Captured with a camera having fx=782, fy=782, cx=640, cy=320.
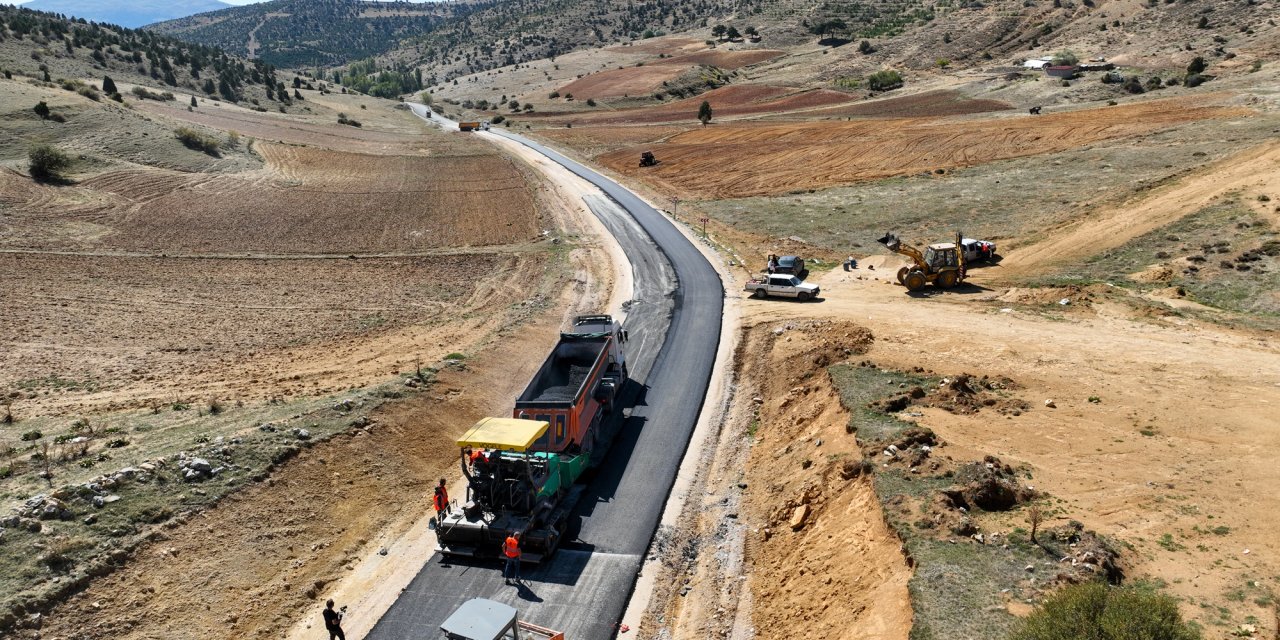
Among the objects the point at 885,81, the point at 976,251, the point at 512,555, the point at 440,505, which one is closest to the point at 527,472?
the point at 512,555

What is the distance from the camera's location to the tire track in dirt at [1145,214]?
131 feet

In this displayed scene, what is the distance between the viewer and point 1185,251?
36531 millimetres

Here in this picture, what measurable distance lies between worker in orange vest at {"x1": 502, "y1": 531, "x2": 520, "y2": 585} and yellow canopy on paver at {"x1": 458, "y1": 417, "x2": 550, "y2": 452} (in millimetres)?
2085

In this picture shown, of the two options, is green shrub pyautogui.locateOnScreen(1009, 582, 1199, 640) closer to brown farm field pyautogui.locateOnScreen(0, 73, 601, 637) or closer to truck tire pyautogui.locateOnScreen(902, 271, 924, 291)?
brown farm field pyautogui.locateOnScreen(0, 73, 601, 637)

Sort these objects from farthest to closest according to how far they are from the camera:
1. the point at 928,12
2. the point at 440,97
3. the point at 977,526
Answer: the point at 440,97, the point at 928,12, the point at 977,526

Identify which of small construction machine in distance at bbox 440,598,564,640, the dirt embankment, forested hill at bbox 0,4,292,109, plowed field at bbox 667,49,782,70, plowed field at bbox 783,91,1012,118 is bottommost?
the dirt embankment

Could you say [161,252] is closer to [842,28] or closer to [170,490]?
[170,490]

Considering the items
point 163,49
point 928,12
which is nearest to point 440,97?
point 163,49

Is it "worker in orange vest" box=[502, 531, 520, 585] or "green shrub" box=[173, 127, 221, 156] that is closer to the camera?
"worker in orange vest" box=[502, 531, 520, 585]

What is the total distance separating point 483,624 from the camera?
13.7m

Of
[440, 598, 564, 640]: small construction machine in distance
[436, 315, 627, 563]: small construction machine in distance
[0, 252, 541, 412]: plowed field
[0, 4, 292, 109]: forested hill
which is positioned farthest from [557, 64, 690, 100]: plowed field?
[440, 598, 564, 640]: small construction machine in distance

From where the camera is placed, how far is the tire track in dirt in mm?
40000

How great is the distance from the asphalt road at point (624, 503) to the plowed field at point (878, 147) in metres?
26.9

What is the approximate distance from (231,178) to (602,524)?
2376 inches
